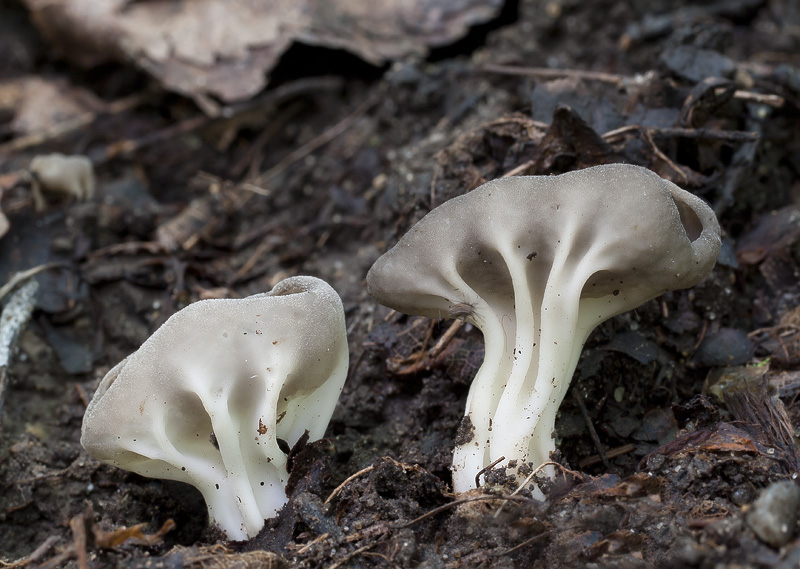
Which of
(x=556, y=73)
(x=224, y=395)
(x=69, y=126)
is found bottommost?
(x=69, y=126)

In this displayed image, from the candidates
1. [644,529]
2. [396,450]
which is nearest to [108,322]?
[396,450]

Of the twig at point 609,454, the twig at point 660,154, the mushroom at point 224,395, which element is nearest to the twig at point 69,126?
the mushroom at point 224,395

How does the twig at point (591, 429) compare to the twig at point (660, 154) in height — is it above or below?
below

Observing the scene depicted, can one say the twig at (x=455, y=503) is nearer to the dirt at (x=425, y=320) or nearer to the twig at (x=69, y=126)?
→ the dirt at (x=425, y=320)

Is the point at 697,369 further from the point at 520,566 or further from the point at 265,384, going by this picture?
the point at 265,384

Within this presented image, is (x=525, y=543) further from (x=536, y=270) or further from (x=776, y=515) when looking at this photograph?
(x=536, y=270)

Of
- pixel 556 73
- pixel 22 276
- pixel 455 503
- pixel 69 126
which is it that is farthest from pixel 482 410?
pixel 69 126
